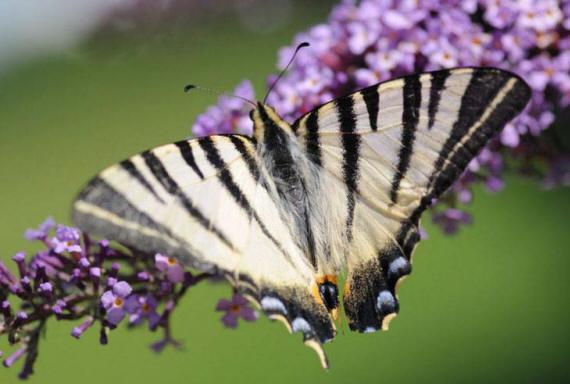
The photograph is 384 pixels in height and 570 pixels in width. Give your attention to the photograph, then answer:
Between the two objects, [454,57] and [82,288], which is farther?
[454,57]

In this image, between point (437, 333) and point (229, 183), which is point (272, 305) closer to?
point (229, 183)

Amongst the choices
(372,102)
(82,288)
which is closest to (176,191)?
(82,288)

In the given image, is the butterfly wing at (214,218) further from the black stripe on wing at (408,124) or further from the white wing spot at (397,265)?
the black stripe on wing at (408,124)

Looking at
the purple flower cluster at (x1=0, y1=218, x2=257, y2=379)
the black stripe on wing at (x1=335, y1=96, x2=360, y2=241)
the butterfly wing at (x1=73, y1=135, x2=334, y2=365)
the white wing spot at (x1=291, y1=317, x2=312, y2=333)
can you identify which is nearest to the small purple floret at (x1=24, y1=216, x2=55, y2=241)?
the purple flower cluster at (x1=0, y1=218, x2=257, y2=379)

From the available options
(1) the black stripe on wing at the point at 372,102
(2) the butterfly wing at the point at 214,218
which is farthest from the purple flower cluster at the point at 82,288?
(1) the black stripe on wing at the point at 372,102

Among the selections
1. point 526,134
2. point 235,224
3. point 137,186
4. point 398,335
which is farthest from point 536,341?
point 137,186

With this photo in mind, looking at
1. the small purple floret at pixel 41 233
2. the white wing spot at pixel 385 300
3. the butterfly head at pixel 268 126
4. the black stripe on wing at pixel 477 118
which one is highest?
the small purple floret at pixel 41 233

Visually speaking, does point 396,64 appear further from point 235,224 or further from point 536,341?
point 536,341
